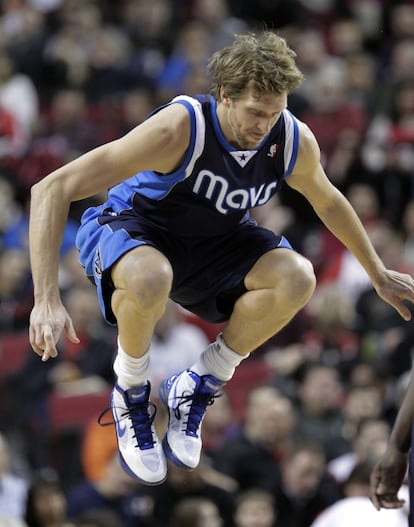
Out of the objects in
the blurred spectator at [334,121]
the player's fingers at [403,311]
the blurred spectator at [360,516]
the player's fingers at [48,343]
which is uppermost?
the player's fingers at [48,343]

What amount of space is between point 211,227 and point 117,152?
0.58 m

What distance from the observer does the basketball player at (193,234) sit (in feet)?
13.8

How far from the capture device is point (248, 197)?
4473mm

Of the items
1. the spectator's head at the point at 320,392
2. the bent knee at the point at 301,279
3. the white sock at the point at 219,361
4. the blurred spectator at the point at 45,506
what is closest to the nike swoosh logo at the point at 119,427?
the white sock at the point at 219,361

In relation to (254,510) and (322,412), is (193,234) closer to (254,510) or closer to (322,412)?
(254,510)

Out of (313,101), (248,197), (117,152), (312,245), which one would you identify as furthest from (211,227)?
(313,101)

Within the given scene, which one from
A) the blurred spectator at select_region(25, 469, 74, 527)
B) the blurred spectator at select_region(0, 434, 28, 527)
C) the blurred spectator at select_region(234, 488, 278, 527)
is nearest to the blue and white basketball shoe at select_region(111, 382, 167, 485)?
the blurred spectator at select_region(25, 469, 74, 527)

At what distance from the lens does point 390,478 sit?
16.0ft

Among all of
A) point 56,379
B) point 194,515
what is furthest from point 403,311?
point 56,379

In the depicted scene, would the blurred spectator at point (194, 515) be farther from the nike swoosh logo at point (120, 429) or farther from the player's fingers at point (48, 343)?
the player's fingers at point (48, 343)

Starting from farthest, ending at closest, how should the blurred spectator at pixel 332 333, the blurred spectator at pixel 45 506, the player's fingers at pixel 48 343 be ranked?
the blurred spectator at pixel 332 333 < the blurred spectator at pixel 45 506 < the player's fingers at pixel 48 343

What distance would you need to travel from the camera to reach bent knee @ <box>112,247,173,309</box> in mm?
4254

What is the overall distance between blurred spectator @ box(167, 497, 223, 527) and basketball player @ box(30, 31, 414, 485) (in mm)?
1843

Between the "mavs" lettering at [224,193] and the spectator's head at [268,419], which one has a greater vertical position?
the "mavs" lettering at [224,193]
